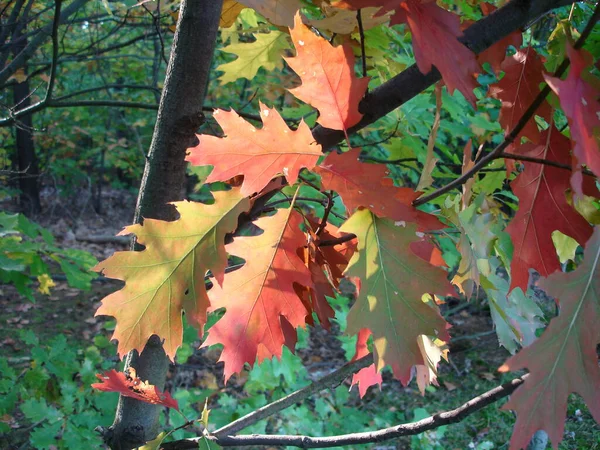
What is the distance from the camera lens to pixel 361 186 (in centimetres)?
71

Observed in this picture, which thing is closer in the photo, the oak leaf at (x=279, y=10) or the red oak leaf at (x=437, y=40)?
the red oak leaf at (x=437, y=40)

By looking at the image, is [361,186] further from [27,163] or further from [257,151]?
[27,163]

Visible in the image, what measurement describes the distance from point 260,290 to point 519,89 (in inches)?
21.9

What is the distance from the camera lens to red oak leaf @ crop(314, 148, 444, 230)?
0.71 m

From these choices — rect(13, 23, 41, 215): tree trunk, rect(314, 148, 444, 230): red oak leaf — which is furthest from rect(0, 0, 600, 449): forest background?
rect(13, 23, 41, 215): tree trunk

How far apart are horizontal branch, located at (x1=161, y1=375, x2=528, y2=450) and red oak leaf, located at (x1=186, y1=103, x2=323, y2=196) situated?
45cm

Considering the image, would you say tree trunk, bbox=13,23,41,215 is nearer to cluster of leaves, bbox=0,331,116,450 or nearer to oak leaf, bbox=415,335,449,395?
cluster of leaves, bbox=0,331,116,450

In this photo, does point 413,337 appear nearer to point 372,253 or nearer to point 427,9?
point 372,253

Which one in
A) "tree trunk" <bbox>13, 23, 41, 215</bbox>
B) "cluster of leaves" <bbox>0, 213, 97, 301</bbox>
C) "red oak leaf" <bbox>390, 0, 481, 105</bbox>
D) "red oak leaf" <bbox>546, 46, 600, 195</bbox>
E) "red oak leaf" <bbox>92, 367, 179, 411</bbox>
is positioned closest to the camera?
"red oak leaf" <bbox>546, 46, 600, 195</bbox>

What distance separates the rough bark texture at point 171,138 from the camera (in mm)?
962

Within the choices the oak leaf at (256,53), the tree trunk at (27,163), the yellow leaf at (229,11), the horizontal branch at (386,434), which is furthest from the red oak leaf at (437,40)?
the tree trunk at (27,163)

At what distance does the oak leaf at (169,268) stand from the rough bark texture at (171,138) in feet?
0.83

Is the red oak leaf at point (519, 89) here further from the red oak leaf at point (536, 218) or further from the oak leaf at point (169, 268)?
the oak leaf at point (169, 268)

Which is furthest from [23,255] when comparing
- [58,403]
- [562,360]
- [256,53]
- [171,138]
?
[562,360]
